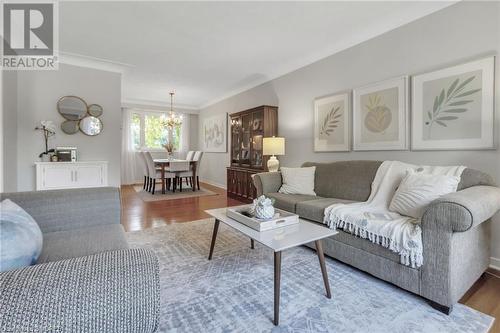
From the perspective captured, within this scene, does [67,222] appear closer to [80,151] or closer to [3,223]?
[3,223]

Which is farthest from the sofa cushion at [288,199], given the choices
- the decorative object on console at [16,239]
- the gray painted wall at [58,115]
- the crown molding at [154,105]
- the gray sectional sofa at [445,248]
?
the crown molding at [154,105]

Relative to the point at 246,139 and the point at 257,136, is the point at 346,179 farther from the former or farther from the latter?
the point at 246,139

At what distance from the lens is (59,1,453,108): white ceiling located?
2.49 metres

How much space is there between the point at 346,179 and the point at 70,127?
4286 mm

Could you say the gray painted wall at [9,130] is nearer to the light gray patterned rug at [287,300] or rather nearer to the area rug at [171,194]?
the area rug at [171,194]

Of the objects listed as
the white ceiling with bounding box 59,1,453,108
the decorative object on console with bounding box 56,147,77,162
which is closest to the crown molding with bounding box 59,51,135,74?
the white ceiling with bounding box 59,1,453,108

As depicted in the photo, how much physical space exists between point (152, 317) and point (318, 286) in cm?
139

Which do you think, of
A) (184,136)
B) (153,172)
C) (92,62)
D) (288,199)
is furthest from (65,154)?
(184,136)

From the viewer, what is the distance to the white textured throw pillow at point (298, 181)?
3010mm

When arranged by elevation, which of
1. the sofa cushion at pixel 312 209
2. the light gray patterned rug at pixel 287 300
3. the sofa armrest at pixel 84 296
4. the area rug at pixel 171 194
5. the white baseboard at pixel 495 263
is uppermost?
the sofa armrest at pixel 84 296

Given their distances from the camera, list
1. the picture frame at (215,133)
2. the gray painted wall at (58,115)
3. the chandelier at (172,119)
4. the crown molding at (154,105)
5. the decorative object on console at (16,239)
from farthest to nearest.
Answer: the crown molding at (154,105)
the picture frame at (215,133)
the chandelier at (172,119)
the gray painted wall at (58,115)
the decorative object on console at (16,239)

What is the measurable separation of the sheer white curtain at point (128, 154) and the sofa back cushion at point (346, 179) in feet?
19.0

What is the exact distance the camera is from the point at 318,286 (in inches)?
69.3

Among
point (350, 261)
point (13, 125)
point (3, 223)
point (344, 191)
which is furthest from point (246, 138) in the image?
point (3, 223)
